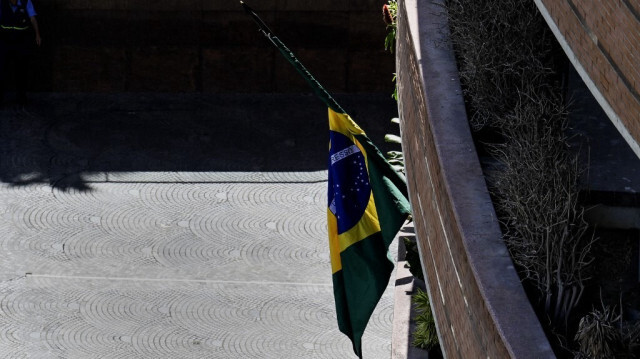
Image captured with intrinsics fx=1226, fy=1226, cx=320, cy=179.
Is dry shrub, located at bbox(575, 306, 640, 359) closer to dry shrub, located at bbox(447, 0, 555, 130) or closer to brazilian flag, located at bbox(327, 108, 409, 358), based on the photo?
dry shrub, located at bbox(447, 0, 555, 130)

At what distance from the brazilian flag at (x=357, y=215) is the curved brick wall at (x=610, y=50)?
7.27 ft

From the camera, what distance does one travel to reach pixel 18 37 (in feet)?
49.8

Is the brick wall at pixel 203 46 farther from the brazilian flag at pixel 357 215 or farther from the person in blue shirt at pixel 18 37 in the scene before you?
the brazilian flag at pixel 357 215

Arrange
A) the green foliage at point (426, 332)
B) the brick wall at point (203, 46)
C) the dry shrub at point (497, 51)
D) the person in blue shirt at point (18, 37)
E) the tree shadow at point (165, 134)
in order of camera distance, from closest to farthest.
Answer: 1. the dry shrub at point (497, 51)
2. the green foliage at point (426, 332)
3. the tree shadow at point (165, 134)
4. the person in blue shirt at point (18, 37)
5. the brick wall at point (203, 46)

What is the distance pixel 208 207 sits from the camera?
13297mm

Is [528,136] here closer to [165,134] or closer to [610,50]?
[610,50]

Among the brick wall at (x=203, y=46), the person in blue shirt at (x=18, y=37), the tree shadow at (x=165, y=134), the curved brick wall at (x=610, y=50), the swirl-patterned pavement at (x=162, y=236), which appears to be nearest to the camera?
the curved brick wall at (x=610, y=50)

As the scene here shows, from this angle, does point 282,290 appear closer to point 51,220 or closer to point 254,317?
point 254,317

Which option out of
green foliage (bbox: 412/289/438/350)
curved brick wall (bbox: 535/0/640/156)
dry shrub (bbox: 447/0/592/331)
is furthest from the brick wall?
curved brick wall (bbox: 535/0/640/156)

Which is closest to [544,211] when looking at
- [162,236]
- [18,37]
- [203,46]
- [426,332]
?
[426,332]

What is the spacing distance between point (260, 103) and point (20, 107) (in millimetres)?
3027

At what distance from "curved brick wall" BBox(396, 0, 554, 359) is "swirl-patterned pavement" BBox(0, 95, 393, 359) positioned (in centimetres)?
314

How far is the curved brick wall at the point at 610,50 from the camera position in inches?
225

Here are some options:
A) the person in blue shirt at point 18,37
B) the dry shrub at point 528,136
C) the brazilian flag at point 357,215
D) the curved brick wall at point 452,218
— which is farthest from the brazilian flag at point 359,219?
the person in blue shirt at point 18,37
